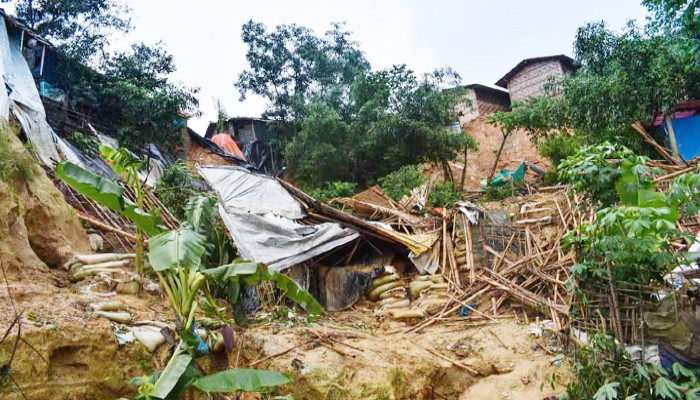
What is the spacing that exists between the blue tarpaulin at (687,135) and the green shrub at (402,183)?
6151 mm

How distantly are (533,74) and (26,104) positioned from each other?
18.1m

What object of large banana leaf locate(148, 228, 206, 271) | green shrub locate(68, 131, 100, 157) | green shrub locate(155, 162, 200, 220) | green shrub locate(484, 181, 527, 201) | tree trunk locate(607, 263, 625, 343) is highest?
green shrub locate(68, 131, 100, 157)

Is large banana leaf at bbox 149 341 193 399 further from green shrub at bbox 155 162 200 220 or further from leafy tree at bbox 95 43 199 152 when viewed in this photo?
leafy tree at bbox 95 43 199 152

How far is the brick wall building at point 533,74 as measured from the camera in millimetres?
19656

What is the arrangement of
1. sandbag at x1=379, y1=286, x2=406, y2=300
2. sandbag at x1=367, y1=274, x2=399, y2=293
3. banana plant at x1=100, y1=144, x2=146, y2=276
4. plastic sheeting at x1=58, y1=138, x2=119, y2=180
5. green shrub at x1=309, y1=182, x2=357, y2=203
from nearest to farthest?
banana plant at x1=100, y1=144, x2=146, y2=276 → sandbag at x1=379, y1=286, x2=406, y2=300 → sandbag at x1=367, y1=274, x2=399, y2=293 → plastic sheeting at x1=58, y1=138, x2=119, y2=180 → green shrub at x1=309, y1=182, x2=357, y2=203

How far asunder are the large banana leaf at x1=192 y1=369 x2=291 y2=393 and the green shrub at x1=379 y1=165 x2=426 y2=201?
892 cm

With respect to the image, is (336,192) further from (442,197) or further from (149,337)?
(149,337)

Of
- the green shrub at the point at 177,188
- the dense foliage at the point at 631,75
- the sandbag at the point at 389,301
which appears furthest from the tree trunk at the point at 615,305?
the green shrub at the point at 177,188

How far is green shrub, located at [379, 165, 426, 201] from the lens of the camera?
1301 cm

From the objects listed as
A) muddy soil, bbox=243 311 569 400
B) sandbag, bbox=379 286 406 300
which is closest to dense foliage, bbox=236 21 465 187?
sandbag, bbox=379 286 406 300

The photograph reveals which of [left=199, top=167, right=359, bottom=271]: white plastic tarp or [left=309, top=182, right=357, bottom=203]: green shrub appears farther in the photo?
[left=309, top=182, right=357, bottom=203]: green shrub

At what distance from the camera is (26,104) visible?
970 cm

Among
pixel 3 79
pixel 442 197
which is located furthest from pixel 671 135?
pixel 3 79

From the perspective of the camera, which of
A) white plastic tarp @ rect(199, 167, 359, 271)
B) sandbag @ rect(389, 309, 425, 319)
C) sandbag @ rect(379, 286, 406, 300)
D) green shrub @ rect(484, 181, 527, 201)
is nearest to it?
sandbag @ rect(389, 309, 425, 319)
